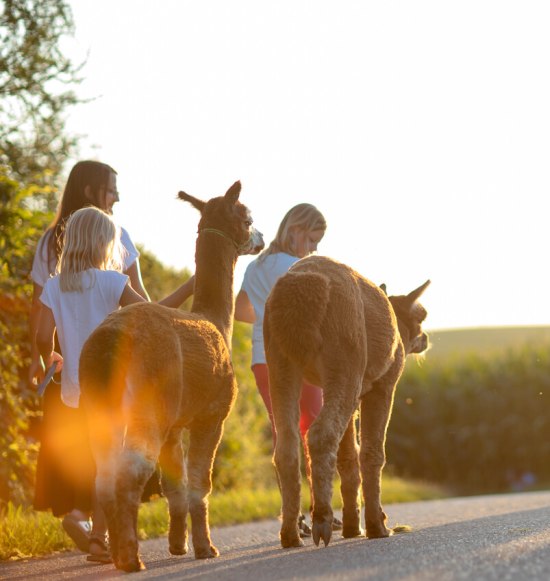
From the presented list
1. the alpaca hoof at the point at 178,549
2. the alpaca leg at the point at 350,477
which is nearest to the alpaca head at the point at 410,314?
the alpaca leg at the point at 350,477

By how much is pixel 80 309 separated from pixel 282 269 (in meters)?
1.98

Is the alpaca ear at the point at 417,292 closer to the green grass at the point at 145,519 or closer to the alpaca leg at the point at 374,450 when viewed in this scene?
the alpaca leg at the point at 374,450

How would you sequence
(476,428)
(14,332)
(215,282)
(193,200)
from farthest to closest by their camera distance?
(476,428), (14,332), (193,200), (215,282)

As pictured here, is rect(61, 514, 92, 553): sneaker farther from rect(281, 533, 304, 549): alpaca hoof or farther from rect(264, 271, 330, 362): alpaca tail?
rect(264, 271, 330, 362): alpaca tail

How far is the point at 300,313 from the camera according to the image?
6926 mm

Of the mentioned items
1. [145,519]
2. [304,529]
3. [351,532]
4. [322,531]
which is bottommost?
[145,519]

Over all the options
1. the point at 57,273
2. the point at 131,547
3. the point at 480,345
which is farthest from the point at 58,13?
the point at 480,345

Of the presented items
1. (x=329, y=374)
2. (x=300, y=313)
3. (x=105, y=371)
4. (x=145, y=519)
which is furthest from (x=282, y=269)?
(x=145, y=519)

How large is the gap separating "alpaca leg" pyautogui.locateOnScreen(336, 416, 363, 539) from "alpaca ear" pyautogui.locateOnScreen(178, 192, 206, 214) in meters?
1.77

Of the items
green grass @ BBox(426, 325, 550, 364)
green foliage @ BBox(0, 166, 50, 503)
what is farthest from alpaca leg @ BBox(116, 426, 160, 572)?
green grass @ BBox(426, 325, 550, 364)

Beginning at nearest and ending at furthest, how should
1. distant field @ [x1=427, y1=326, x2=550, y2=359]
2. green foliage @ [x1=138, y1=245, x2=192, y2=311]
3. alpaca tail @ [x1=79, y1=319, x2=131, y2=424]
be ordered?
alpaca tail @ [x1=79, y1=319, x2=131, y2=424]
green foliage @ [x1=138, y1=245, x2=192, y2=311]
distant field @ [x1=427, y1=326, x2=550, y2=359]

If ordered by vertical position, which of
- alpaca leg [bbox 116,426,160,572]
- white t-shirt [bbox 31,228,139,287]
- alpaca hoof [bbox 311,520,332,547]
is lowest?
alpaca hoof [bbox 311,520,332,547]

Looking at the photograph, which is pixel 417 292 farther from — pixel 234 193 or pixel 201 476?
pixel 201 476

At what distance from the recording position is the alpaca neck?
752 cm
